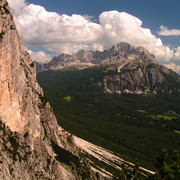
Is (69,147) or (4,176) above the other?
(4,176)

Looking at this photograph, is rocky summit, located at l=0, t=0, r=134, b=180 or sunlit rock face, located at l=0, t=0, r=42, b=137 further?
sunlit rock face, located at l=0, t=0, r=42, b=137

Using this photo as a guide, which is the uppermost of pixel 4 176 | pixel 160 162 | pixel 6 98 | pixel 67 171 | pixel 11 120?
pixel 6 98

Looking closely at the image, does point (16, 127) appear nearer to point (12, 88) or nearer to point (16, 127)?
point (16, 127)

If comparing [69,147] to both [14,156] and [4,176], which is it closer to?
[14,156]

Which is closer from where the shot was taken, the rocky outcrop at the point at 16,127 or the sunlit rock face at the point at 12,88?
the rocky outcrop at the point at 16,127

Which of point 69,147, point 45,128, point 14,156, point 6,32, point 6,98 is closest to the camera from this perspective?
point 14,156

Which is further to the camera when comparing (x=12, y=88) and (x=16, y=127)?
(x=16, y=127)

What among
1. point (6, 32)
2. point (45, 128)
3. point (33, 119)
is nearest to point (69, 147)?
point (45, 128)

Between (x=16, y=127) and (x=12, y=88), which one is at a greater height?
(x=12, y=88)

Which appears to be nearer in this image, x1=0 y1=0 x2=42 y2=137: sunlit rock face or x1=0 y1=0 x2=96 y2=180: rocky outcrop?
x1=0 y1=0 x2=96 y2=180: rocky outcrop

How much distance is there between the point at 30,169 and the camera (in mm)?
84875

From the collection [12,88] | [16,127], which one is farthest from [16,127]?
[12,88]

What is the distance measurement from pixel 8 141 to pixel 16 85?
81.7ft

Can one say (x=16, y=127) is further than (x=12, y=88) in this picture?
Yes
